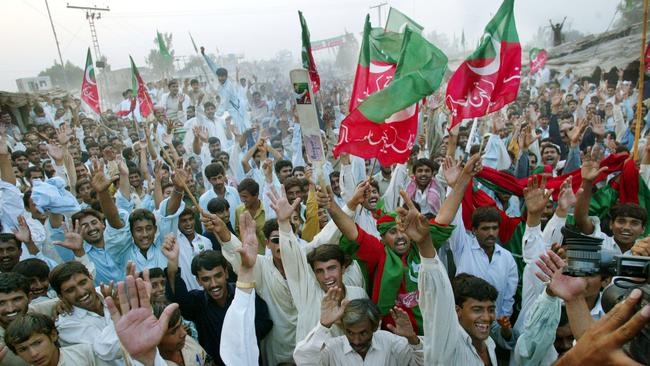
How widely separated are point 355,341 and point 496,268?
173 cm

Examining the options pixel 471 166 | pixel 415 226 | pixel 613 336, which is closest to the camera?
pixel 613 336

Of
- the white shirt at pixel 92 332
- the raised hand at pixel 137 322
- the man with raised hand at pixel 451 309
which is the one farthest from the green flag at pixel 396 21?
the raised hand at pixel 137 322

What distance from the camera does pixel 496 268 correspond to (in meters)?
3.76

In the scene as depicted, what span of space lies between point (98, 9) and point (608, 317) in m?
33.9

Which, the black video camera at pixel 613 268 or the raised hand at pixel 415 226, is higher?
the black video camera at pixel 613 268

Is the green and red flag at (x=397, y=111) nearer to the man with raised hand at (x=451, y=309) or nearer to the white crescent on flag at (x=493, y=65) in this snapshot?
the white crescent on flag at (x=493, y=65)

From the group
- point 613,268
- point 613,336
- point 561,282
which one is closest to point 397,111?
point 561,282

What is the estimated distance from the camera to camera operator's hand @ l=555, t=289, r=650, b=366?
1154mm

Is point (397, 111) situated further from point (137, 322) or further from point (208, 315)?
point (137, 322)

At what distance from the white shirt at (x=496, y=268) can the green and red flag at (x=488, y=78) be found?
1.28 meters

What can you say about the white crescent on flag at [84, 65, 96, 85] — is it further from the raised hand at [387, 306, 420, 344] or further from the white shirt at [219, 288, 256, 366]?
the raised hand at [387, 306, 420, 344]

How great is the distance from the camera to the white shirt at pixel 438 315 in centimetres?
224

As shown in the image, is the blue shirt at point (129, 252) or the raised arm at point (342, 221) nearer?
the raised arm at point (342, 221)

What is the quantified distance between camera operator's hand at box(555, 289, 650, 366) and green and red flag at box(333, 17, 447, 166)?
242 centimetres
